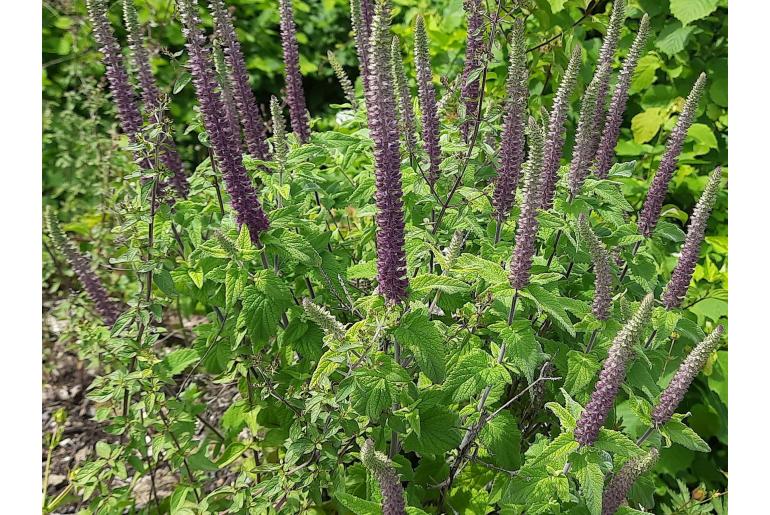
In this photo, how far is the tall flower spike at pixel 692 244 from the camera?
239 centimetres

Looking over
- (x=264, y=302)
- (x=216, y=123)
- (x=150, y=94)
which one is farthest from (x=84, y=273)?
(x=216, y=123)

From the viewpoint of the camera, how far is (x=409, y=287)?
2217 mm

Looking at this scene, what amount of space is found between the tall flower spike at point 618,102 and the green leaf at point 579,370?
83 centimetres

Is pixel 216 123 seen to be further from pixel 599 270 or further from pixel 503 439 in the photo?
pixel 503 439

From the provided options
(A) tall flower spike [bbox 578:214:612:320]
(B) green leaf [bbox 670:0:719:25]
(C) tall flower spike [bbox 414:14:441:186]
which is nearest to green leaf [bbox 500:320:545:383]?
(A) tall flower spike [bbox 578:214:612:320]

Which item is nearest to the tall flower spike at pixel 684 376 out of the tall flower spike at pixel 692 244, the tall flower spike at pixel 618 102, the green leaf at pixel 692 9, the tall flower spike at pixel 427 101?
the tall flower spike at pixel 692 244

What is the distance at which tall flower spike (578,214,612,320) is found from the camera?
2111 millimetres

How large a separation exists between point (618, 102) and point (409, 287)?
3.99 feet

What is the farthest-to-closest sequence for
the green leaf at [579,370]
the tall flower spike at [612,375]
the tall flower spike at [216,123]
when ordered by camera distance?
the green leaf at [579,370] → the tall flower spike at [216,123] → the tall flower spike at [612,375]

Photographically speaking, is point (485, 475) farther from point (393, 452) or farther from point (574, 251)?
point (574, 251)

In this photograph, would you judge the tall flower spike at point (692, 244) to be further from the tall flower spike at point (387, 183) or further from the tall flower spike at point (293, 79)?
the tall flower spike at point (293, 79)

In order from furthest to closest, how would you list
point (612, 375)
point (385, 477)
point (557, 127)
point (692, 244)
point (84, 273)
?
point (84, 273)
point (692, 244)
point (557, 127)
point (385, 477)
point (612, 375)

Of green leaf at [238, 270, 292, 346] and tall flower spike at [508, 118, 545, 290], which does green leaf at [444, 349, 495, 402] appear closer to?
tall flower spike at [508, 118, 545, 290]

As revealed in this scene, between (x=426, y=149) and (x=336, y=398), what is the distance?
1.05 meters
